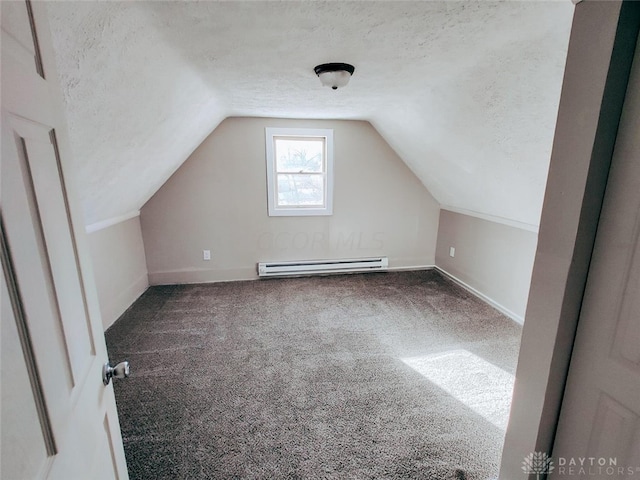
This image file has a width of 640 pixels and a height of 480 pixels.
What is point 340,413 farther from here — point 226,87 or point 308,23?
point 226,87

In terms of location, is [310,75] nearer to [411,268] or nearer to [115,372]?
[115,372]

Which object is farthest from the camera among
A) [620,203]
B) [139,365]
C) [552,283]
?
[139,365]

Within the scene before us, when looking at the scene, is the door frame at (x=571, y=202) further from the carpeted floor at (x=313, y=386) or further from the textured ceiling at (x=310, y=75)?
the carpeted floor at (x=313, y=386)

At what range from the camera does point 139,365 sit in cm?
214

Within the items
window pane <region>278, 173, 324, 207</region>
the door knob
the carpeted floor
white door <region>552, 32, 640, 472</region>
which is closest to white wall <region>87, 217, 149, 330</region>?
the carpeted floor

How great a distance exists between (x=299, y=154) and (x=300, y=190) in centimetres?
44

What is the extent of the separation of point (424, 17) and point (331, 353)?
2.18m

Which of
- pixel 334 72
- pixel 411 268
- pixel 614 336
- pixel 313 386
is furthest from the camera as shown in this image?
pixel 411 268

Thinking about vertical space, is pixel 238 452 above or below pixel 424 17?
below

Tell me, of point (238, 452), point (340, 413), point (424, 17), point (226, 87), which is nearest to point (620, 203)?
point (424, 17)

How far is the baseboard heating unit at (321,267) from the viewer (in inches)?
147

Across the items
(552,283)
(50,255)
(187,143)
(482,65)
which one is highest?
(482,65)

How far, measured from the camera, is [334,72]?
5.94ft

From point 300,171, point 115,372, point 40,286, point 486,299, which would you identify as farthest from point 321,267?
point 40,286
